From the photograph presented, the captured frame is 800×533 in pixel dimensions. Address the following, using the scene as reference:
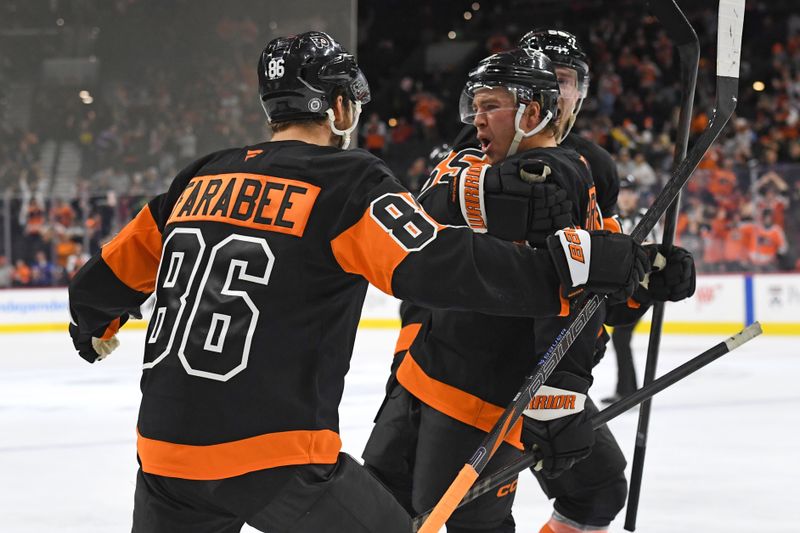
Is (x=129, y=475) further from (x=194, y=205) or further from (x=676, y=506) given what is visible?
(x=194, y=205)

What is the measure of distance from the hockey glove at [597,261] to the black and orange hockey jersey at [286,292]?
0.03 m

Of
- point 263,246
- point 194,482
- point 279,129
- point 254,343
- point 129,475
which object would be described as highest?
point 279,129

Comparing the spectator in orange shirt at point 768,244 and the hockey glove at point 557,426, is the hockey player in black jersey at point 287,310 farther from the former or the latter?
the spectator in orange shirt at point 768,244

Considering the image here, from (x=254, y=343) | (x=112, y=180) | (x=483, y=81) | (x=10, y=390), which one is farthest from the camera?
(x=112, y=180)

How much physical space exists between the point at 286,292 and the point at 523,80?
80 centimetres

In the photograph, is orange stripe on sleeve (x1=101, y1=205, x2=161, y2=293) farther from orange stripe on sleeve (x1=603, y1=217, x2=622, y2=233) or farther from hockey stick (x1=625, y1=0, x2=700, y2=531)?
orange stripe on sleeve (x1=603, y1=217, x2=622, y2=233)

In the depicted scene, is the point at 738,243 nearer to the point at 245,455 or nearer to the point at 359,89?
the point at 359,89

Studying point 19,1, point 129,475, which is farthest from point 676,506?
point 19,1

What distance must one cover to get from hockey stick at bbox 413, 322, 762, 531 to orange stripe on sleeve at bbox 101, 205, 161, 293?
0.69 metres

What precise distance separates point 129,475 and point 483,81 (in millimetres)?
2843

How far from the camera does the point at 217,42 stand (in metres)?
12.8

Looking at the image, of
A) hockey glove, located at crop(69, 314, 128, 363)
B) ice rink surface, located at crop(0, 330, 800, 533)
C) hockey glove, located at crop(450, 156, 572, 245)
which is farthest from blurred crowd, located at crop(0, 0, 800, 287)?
hockey glove, located at crop(69, 314, 128, 363)

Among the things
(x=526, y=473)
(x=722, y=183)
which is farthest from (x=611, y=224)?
(x=722, y=183)

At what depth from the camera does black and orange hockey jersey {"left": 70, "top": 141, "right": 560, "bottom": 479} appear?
1703 millimetres
